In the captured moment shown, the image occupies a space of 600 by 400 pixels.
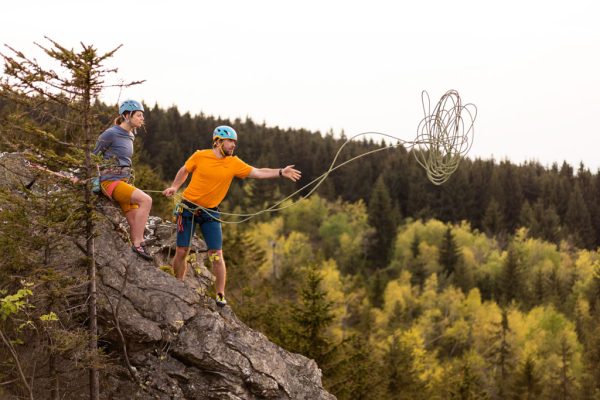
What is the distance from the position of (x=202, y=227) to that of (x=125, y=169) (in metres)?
1.54

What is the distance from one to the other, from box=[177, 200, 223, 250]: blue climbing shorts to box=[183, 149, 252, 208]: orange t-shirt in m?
0.18

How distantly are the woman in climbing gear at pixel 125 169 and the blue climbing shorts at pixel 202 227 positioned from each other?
67 cm

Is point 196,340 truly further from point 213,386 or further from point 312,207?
point 312,207

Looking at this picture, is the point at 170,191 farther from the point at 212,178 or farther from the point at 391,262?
the point at 391,262

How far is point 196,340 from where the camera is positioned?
31.2ft

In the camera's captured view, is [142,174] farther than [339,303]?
No

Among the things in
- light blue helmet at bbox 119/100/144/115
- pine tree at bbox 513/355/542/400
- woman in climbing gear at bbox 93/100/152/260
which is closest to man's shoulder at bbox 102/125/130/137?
woman in climbing gear at bbox 93/100/152/260

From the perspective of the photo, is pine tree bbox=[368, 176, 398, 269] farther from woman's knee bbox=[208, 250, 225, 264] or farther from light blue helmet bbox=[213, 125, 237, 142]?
light blue helmet bbox=[213, 125, 237, 142]

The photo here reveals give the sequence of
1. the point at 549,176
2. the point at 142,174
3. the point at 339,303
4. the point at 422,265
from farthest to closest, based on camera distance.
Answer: the point at 549,176, the point at 422,265, the point at 339,303, the point at 142,174

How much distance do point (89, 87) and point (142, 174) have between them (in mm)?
14437

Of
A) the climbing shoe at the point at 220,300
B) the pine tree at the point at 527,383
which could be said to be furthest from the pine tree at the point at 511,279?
the climbing shoe at the point at 220,300

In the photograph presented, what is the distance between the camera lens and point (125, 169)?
9461 millimetres

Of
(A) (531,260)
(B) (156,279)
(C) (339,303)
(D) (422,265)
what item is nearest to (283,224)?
(D) (422,265)

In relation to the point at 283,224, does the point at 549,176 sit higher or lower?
higher
